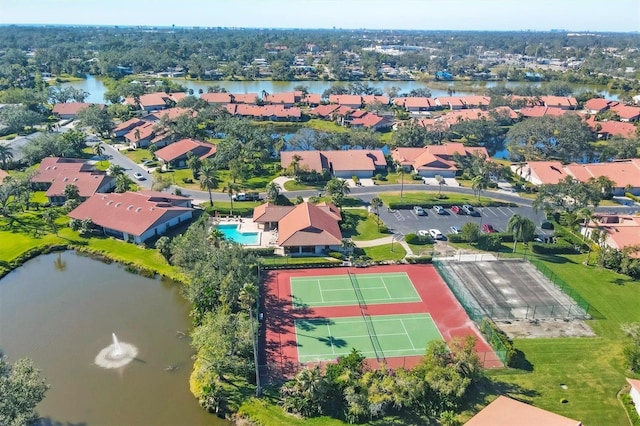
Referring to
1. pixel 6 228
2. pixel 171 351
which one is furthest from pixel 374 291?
pixel 6 228

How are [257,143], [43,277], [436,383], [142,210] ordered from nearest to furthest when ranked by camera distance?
[436,383], [43,277], [142,210], [257,143]

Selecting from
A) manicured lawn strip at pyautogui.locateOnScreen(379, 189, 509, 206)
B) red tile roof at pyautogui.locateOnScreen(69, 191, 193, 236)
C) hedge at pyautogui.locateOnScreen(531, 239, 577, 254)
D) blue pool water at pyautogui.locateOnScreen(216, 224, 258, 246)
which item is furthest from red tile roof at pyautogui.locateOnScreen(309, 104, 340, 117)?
hedge at pyautogui.locateOnScreen(531, 239, 577, 254)

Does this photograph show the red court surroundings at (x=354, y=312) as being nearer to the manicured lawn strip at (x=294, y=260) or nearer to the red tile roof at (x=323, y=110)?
the manicured lawn strip at (x=294, y=260)

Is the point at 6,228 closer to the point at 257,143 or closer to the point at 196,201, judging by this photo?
the point at 196,201

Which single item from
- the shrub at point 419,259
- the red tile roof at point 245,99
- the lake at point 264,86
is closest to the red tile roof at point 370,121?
the red tile roof at point 245,99

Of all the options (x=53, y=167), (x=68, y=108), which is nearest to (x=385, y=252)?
(x=53, y=167)

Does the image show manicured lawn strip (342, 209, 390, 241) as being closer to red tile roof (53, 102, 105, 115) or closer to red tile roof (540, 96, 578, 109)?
red tile roof (53, 102, 105, 115)
